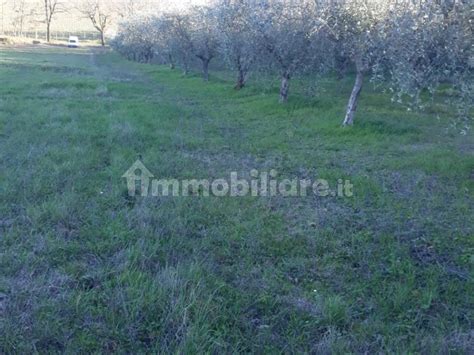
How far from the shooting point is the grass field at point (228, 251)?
3.57 meters

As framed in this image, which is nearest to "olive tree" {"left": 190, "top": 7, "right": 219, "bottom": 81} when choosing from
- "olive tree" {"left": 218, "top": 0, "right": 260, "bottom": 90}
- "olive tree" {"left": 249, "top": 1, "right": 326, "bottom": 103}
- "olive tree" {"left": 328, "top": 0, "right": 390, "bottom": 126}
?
"olive tree" {"left": 218, "top": 0, "right": 260, "bottom": 90}

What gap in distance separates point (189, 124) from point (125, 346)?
9560mm

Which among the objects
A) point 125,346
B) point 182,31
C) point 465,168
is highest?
point 182,31

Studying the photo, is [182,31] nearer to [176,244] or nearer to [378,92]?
[378,92]

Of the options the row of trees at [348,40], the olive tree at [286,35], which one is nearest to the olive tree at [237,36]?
the row of trees at [348,40]

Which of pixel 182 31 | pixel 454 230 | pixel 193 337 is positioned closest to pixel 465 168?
pixel 454 230

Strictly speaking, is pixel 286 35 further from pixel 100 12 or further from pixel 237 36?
pixel 100 12

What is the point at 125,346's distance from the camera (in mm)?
3369

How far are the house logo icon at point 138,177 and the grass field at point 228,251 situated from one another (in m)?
0.15

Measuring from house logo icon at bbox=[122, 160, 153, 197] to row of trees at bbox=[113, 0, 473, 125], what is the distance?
472 cm

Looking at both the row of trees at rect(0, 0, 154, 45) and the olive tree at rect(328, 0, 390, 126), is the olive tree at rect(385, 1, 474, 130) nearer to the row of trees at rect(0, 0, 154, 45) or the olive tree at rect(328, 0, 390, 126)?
the olive tree at rect(328, 0, 390, 126)

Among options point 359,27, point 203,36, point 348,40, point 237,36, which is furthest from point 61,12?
point 359,27

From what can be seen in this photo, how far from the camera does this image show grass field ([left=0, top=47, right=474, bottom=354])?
357cm

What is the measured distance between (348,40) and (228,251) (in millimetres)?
8417
